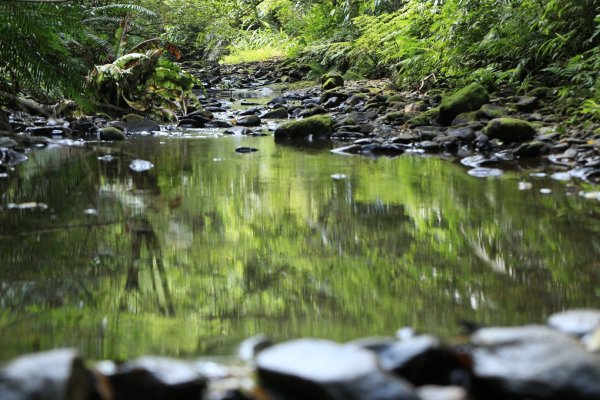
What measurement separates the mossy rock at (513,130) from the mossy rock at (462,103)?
58.1 inches

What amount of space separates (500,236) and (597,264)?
469 millimetres

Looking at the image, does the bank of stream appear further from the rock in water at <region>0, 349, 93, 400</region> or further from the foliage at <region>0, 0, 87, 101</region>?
the foliage at <region>0, 0, 87, 101</region>

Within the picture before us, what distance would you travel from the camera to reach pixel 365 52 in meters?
14.2

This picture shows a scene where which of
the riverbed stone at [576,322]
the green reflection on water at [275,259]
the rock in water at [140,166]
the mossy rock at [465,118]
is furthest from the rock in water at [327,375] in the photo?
the mossy rock at [465,118]

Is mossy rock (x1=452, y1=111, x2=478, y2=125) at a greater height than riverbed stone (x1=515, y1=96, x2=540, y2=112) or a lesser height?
lesser

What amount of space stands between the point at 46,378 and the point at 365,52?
13.8 m

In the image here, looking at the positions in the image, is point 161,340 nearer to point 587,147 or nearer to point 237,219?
point 237,219

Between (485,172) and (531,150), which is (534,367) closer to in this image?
(485,172)

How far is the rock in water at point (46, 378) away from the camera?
1.04m

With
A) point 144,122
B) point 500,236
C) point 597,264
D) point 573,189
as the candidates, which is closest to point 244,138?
point 144,122

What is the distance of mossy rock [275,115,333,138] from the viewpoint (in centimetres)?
711

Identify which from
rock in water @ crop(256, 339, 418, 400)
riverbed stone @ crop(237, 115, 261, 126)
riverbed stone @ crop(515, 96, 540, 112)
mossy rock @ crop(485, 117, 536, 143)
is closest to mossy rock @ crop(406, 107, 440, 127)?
riverbed stone @ crop(515, 96, 540, 112)

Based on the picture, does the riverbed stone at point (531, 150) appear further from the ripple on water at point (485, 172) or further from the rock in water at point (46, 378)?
the rock in water at point (46, 378)

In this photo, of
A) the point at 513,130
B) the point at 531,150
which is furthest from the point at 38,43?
the point at 513,130
